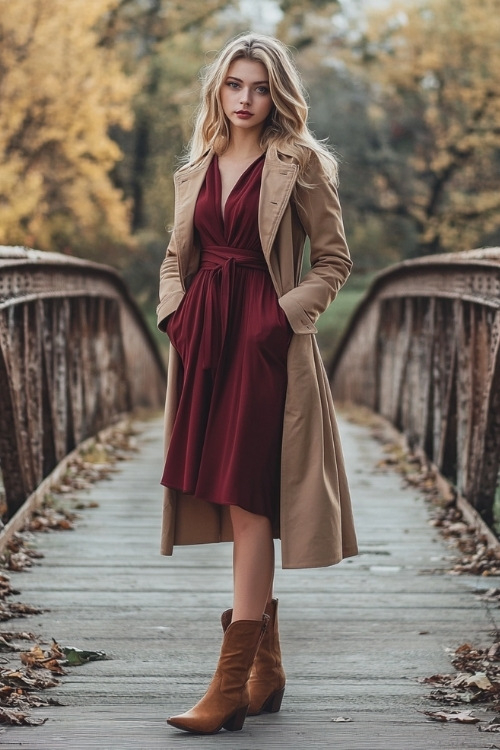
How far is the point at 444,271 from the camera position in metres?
7.45

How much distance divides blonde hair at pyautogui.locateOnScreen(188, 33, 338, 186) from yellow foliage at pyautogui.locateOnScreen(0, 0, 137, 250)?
609 inches

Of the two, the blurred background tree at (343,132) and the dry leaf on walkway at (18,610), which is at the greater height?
the blurred background tree at (343,132)

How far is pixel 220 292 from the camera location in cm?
347

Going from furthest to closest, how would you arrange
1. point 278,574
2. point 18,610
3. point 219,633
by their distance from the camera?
point 278,574 → point 18,610 → point 219,633

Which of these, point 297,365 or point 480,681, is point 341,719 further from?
point 297,365

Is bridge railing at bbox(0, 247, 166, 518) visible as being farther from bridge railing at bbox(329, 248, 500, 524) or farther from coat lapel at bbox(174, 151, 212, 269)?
bridge railing at bbox(329, 248, 500, 524)

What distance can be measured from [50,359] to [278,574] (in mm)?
2377

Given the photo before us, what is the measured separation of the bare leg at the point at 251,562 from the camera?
3.43 metres

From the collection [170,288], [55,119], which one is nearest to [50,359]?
[170,288]

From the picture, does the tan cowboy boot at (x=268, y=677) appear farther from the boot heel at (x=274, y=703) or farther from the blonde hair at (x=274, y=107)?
the blonde hair at (x=274, y=107)

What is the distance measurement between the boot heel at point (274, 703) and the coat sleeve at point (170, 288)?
45.6 inches

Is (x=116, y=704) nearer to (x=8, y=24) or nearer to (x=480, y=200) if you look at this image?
(x=8, y=24)

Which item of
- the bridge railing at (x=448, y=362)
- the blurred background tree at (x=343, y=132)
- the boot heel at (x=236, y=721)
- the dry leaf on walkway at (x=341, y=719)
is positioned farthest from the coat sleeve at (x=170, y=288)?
the blurred background tree at (x=343, y=132)

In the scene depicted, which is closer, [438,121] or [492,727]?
[492,727]
